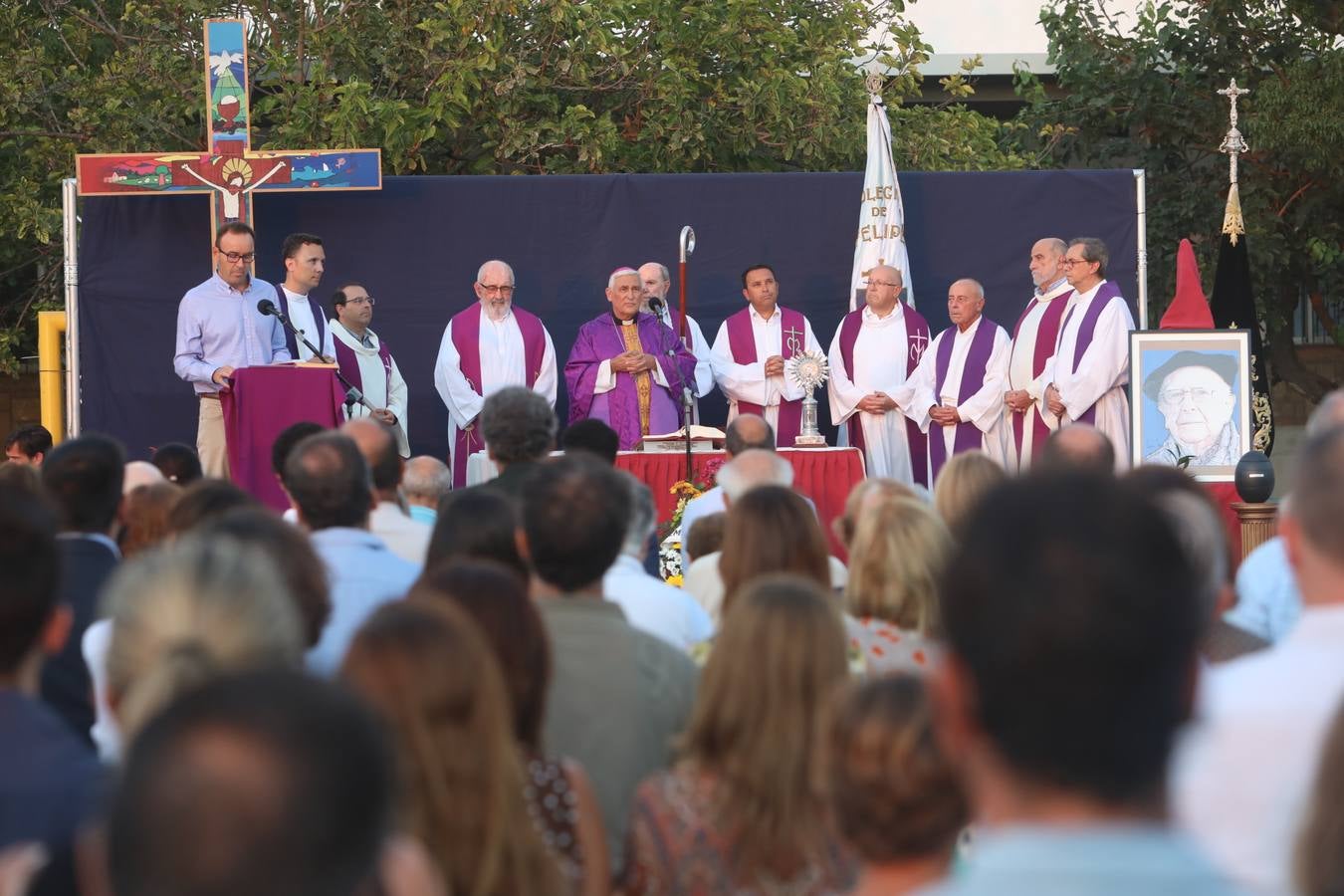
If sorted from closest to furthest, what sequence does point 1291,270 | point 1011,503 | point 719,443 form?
point 1011,503 < point 719,443 < point 1291,270

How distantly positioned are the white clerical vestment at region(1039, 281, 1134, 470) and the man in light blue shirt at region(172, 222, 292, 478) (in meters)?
4.57

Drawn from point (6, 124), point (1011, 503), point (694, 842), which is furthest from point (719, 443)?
point (1011, 503)

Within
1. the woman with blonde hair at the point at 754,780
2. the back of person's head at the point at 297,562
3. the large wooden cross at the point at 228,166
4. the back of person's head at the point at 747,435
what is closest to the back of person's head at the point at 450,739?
the woman with blonde hair at the point at 754,780

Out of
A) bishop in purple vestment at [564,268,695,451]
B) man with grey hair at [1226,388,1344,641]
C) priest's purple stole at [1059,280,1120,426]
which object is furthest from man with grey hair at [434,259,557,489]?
man with grey hair at [1226,388,1344,641]

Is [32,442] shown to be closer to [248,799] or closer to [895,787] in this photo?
[895,787]

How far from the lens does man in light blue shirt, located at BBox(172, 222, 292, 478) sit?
10.4 metres

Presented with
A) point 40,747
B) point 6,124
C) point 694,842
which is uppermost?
point 6,124

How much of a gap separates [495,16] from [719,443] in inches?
180

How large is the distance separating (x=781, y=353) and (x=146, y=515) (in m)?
7.55

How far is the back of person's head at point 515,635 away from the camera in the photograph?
9.41ft

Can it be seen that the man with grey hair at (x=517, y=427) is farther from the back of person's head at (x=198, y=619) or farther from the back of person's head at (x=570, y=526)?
the back of person's head at (x=198, y=619)

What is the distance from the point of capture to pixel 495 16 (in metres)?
13.6

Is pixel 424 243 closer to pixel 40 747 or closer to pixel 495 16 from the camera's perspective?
pixel 495 16

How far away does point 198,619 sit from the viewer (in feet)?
7.64
